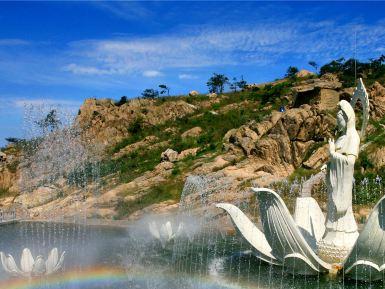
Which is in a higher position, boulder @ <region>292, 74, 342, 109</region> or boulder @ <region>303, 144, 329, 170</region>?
boulder @ <region>292, 74, 342, 109</region>

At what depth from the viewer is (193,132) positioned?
3534 cm

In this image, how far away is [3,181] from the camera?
3566cm

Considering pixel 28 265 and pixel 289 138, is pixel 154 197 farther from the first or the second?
pixel 28 265

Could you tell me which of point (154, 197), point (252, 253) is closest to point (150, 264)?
point (252, 253)

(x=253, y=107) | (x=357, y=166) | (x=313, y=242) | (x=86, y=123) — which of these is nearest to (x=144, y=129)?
(x=86, y=123)

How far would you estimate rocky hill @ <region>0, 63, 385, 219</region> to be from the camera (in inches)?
869

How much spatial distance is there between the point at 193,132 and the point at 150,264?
24.0 m

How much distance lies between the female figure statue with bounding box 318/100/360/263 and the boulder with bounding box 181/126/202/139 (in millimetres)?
25220

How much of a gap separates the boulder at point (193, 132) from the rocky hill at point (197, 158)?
0.09 m

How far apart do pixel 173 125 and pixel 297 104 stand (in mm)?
12133

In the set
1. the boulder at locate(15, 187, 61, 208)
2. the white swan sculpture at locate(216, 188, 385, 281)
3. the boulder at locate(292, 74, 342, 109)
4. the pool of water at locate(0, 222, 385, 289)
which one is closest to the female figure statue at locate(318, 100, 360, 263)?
the white swan sculpture at locate(216, 188, 385, 281)

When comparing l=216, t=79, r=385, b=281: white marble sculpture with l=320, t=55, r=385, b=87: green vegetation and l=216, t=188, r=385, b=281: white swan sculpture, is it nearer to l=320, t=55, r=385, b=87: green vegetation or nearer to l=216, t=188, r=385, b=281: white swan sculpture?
l=216, t=188, r=385, b=281: white swan sculpture

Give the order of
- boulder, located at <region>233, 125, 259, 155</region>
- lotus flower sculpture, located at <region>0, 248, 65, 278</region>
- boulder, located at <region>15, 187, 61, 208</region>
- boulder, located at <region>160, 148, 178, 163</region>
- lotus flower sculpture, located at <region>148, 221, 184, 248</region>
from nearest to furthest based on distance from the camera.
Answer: lotus flower sculpture, located at <region>0, 248, 65, 278</region> < lotus flower sculpture, located at <region>148, 221, 184, 248</region> < boulder, located at <region>233, 125, 259, 155</region> < boulder, located at <region>15, 187, 61, 208</region> < boulder, located at <region>160, 148, 178, 163</region>

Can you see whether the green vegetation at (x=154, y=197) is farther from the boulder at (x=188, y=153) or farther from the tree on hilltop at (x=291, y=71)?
the tree on hilltop at (x=291, y=71)
